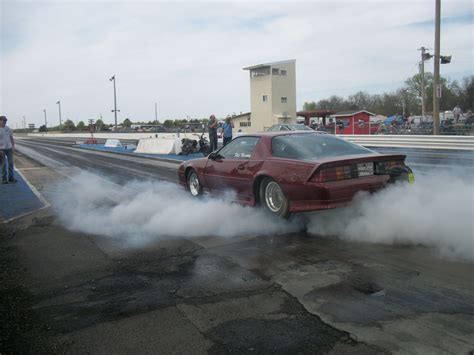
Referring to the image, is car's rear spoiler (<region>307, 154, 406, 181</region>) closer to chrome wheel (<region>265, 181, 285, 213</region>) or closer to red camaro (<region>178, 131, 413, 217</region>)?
red camaro (<region>178, 131, 413, 217</region>)

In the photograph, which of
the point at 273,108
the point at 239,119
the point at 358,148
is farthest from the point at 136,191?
the point at 239,119

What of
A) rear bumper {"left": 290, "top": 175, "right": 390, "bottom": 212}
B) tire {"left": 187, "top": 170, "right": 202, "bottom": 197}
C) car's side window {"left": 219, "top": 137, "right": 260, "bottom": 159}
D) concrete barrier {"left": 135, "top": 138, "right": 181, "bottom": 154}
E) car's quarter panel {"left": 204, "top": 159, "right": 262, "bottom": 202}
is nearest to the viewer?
rear bumper {"left": 290, "top": 175, "right": 390, "bottom": 212}

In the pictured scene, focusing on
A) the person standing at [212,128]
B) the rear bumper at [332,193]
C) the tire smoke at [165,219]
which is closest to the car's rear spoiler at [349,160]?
the rear bumper at [332,193]

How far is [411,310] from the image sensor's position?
10.7 ft

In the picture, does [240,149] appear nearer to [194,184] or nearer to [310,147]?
[310,147]

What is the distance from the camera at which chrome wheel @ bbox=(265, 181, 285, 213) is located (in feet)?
19.1

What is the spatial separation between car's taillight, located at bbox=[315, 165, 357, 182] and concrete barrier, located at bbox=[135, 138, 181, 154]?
1614cm

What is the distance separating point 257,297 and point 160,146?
19.4 metres

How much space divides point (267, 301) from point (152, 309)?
3.01 ft

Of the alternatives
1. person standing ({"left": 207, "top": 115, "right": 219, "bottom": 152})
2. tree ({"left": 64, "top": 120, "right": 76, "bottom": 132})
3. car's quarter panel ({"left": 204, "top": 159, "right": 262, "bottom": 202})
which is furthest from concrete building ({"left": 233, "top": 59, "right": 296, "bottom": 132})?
tree ({"left": 64, "top": 120, "right": 76, "bottom": 132})

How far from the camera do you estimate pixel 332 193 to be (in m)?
5.21

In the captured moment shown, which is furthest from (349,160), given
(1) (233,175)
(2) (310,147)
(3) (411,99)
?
(3) (411,99)

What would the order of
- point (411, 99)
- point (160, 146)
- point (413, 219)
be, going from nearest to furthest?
1. point (413, 219)
2. point (160, 146)
3. point (411, 99)

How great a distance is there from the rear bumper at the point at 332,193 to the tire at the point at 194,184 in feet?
9.22
